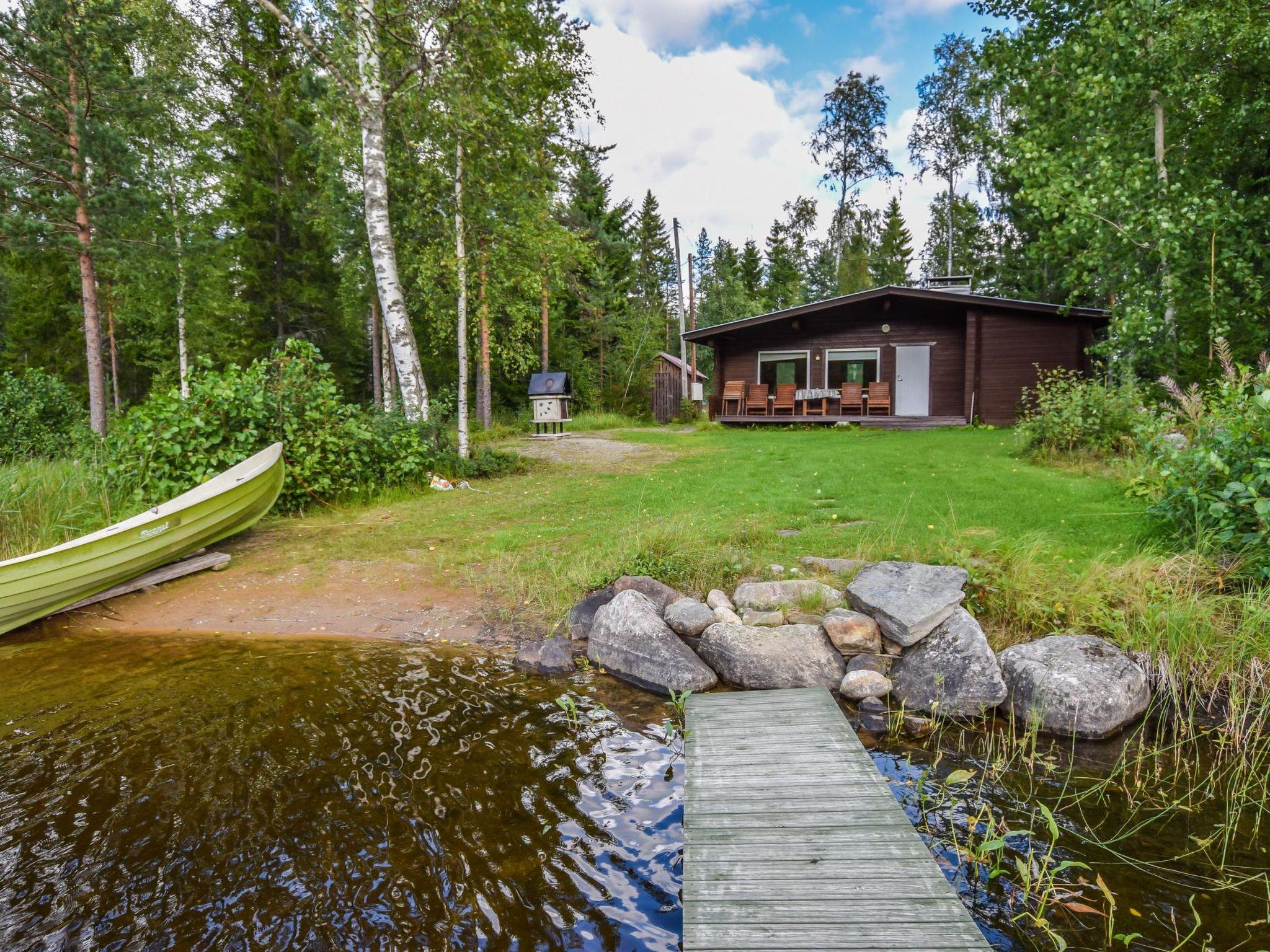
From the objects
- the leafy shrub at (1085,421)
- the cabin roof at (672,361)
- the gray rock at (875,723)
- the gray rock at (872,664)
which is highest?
the cabin roof at (672,361)

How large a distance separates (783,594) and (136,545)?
4364mm

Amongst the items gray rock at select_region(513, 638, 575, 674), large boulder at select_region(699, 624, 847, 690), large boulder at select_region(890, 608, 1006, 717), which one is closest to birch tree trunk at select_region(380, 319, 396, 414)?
gray rock at select_region(513, 638, 575, 674)

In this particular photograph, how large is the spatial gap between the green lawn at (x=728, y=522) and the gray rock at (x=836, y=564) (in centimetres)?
17

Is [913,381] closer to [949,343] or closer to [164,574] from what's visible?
[949,343]

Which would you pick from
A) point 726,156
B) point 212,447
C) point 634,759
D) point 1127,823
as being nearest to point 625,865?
point 634,759

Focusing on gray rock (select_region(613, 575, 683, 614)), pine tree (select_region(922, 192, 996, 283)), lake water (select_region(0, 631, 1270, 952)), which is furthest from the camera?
pine tree (select_region(922, 192, 996, 283))

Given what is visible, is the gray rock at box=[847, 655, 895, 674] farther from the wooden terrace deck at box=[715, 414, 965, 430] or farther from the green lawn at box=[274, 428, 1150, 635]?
the wooden terrace deck at box=[715, 414, 965, 430]

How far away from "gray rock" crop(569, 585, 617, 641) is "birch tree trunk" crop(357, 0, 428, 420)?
535cm

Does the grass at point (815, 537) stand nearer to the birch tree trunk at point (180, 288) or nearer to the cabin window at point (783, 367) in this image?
the birch tree trunk at point (180, 288)

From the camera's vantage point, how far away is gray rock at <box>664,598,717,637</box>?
3869mm

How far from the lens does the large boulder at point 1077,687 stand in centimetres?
309

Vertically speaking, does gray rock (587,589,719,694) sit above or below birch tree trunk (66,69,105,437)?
below

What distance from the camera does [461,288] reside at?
996 centimetres

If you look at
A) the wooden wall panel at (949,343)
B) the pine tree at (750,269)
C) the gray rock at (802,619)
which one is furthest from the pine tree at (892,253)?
the gray rock at (802,619)
